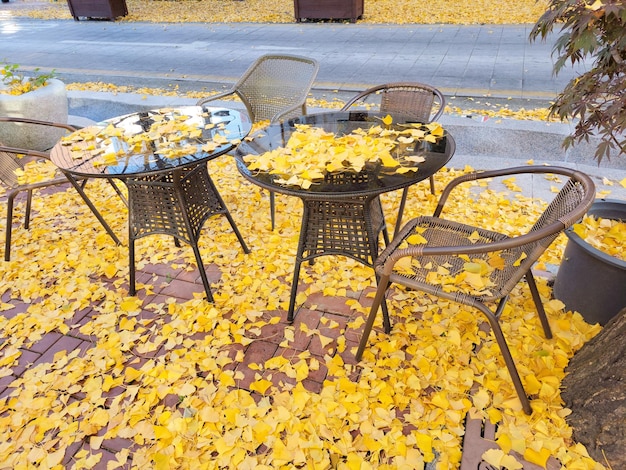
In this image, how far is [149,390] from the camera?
6.81 feet

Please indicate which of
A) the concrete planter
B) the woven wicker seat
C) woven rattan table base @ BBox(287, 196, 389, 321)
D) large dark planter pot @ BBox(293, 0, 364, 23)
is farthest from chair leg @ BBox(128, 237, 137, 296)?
large dark planter pot @ BBox(293, 0, 364, 23)

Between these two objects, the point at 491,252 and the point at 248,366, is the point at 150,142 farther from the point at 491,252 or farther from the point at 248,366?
the point at 491,252

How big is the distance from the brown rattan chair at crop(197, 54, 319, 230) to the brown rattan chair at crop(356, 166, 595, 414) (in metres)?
2.09

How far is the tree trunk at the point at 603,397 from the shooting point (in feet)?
5.11

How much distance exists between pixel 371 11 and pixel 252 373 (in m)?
12.6

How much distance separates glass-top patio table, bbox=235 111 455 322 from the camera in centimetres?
187

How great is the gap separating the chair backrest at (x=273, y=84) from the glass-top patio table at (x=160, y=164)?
0.99 metres

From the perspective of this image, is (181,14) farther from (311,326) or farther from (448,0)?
(311,326)

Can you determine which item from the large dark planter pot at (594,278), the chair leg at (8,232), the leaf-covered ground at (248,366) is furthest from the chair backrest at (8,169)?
the large dark planter pot at (594,278)

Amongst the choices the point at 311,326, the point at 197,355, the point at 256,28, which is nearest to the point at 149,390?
the point at 197,355

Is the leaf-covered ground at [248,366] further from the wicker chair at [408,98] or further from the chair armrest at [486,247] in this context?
the wicker chair at [408,98]

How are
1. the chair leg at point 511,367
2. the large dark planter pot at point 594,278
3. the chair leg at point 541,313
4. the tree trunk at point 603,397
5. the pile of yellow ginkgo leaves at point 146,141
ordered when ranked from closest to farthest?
1. the tree trunk at point 603,397
2. the chair leg at point 511,367
3. the large dark planter pot at point 594,278
4. the chair leg at point 541,313
5. the pile of yellow ginkgo leaves at point 146,141

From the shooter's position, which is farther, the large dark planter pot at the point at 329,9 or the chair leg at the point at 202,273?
the large dark planter pot at the point at 329,9

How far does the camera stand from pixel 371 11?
12.0 metres
